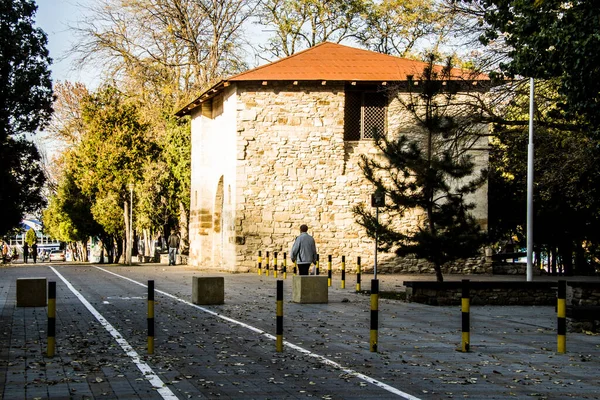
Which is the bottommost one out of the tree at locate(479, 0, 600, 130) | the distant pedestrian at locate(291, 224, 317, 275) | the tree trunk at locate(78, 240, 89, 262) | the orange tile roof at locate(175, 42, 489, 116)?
the tree trunk at locate(78, 240, 89, 262)

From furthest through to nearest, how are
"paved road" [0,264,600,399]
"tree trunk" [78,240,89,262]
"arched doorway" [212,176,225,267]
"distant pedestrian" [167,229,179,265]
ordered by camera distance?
"tree trunk" [78,240,89,262] → "distant pedestrian" [167,229,179,265] → "arched doorway" [212,176,225,267] → "paved road" [0,264,600,399]

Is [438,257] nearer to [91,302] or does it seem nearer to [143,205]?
[91,302]

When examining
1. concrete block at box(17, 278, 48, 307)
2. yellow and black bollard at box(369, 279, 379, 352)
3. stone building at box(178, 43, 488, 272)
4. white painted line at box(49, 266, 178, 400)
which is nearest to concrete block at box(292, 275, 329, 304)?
white painted line at box(49, 266, 178, 400)

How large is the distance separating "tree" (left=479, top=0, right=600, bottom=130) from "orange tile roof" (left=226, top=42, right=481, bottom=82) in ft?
60.0

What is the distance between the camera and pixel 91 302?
74.2ft

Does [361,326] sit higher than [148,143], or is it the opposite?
[148,143]

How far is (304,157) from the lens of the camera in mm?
42156

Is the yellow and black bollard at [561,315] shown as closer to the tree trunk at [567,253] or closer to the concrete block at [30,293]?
the concrete block at [30,293]

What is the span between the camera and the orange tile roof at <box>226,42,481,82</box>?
41594mm

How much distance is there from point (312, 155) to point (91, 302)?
814 inches

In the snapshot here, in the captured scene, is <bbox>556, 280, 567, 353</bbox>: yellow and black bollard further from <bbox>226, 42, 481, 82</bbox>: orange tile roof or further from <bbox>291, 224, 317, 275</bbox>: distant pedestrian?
<bbox>226, 42, 481, 82</bbox>: orange tile roof

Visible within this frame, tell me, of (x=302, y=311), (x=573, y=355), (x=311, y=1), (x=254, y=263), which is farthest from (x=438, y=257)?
(x=311, y=1)

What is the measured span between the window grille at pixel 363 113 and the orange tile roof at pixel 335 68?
41.4 inches

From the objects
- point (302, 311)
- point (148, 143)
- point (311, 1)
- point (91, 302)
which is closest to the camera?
point (302, 311)
